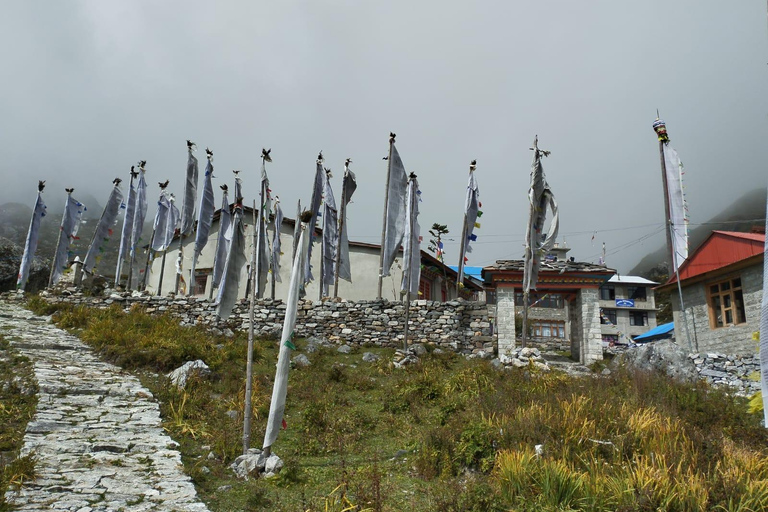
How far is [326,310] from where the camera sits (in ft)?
68.2

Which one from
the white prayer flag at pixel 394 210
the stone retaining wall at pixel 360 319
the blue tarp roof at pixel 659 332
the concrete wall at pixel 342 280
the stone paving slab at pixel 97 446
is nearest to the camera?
the stone paving slab at pixel 97 446

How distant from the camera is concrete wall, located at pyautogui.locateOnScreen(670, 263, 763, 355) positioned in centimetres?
1722

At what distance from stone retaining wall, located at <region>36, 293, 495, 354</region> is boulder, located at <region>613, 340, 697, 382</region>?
17.4 feet

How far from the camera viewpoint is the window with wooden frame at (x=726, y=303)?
18344mm

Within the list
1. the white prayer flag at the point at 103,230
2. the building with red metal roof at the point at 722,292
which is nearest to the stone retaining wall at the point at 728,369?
the building with red metal roof at the point at 722,292

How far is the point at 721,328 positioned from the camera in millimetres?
19031

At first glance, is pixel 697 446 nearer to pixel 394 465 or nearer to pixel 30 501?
pixel 394 465

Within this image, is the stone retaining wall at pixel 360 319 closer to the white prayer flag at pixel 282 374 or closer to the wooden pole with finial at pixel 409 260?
the wooden pole with finial at pixel 409 260

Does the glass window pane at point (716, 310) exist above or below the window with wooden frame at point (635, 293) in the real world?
Result: below

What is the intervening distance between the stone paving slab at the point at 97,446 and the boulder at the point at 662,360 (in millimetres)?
13481

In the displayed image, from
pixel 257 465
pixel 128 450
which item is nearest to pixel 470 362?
pixel 257 465

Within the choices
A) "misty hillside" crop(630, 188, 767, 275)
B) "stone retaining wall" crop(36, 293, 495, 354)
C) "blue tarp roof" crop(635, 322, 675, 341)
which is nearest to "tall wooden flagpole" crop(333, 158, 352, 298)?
"stone retaining wall" crop(36, 293, 495, 354)

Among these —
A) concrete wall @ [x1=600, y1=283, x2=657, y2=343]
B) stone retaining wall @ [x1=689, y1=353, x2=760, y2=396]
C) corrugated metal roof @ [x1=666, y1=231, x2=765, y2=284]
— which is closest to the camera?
stone retaining wall @ [x1=689, y1=353, x2=760, y2=396]

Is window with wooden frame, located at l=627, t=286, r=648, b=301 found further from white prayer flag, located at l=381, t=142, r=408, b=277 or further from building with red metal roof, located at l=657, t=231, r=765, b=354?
white prayer flag, located at l=381, t=142, r=408, b=277
